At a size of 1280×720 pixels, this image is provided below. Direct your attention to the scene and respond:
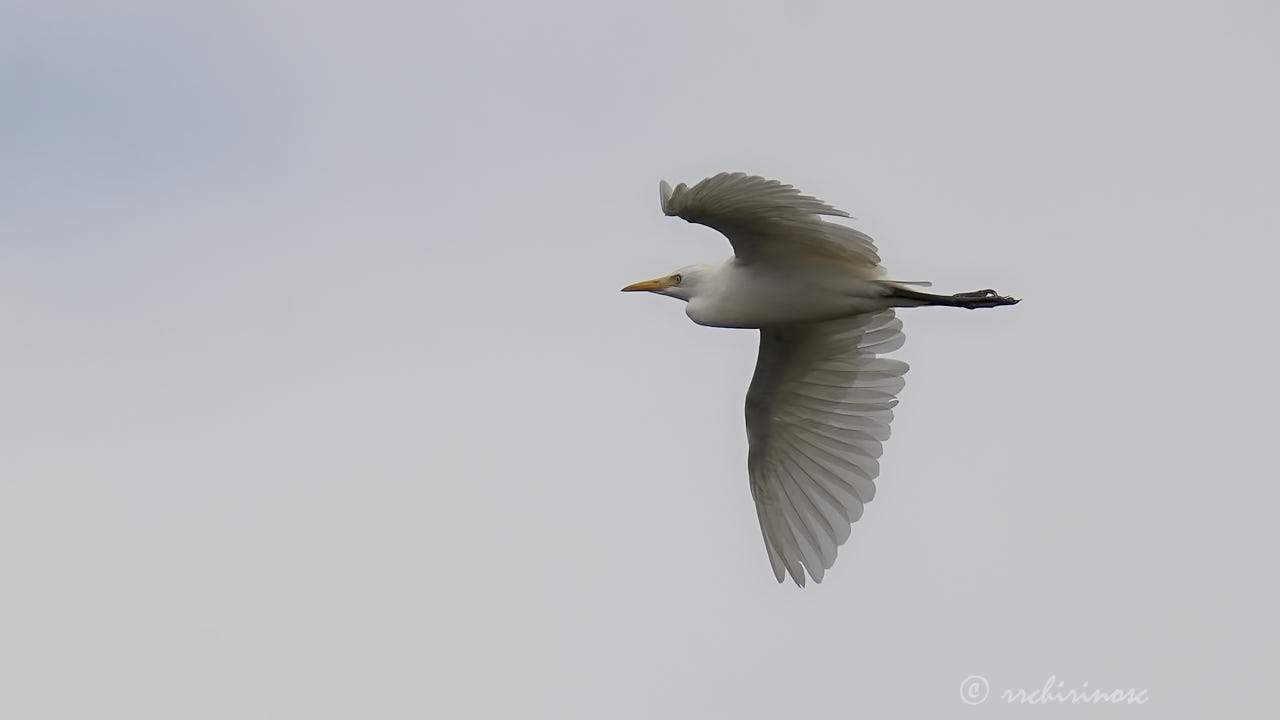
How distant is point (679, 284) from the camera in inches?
591

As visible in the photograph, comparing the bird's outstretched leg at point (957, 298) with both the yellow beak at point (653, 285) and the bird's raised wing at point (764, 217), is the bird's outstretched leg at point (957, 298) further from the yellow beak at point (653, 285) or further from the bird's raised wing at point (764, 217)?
the yellow beak at point (653, 285)

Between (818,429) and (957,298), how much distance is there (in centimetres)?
173

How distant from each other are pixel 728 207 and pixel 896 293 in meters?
1.83

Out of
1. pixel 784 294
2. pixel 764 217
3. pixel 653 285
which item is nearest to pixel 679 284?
pixel 653 285

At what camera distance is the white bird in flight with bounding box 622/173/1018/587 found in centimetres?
1391

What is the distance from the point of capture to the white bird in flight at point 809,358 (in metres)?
13.9

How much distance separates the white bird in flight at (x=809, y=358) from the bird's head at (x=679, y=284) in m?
0.01

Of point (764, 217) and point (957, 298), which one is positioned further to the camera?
point (957, 298)

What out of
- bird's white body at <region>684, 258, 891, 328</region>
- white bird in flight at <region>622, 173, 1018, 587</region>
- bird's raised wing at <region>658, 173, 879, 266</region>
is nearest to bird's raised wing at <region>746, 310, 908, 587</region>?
white bird in flight at <region>622, 173, 1018, 587</region>

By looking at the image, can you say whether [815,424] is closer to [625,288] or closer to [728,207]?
[625,288]

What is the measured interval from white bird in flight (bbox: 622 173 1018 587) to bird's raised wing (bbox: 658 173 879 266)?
0.02m

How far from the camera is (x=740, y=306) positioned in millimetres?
14203

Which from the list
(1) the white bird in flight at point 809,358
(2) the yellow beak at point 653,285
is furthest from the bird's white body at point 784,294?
(2) the yellow beak at point 653,285

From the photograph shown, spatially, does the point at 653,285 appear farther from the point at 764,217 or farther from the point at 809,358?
the point at 764,217
